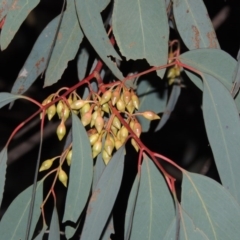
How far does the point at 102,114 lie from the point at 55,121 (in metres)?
1.62

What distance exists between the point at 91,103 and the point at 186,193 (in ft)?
0.87

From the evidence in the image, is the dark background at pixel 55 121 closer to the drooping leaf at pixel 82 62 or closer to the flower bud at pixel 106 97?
the drooping leaf at pixel 82 62

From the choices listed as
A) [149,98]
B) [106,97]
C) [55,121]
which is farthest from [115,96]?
[55,121]

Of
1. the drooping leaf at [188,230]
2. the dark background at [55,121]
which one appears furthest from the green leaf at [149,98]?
the dark background at [55,121]

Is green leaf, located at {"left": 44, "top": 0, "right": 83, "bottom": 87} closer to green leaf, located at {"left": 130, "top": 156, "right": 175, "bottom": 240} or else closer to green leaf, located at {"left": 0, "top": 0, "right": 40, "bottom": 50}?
green leaf, located at {"left": 0, "top": 0, "right": 40, "bottom": 50}

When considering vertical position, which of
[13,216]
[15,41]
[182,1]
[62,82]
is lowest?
[62,82]

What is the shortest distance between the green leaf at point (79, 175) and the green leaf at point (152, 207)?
4.5 inches

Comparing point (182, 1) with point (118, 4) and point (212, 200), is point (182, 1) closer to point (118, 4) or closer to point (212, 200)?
A: point (118, 4)

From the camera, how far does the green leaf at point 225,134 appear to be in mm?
1255

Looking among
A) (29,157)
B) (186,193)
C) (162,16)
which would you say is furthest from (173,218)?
(29,157)

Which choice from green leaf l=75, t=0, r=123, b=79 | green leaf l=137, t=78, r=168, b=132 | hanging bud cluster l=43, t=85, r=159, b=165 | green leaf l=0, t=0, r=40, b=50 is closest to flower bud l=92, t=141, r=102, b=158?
hanging bud cluster l=43, t=85, r=159, b=165

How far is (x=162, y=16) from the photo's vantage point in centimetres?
124

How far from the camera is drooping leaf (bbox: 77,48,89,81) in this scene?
1583mm

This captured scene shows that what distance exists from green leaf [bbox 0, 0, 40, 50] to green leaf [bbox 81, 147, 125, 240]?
302 millimetres
